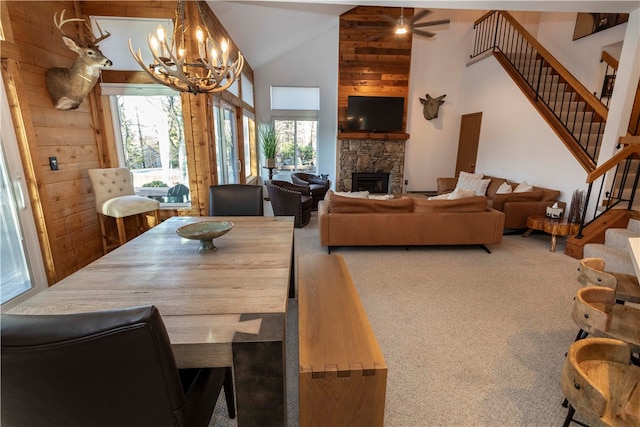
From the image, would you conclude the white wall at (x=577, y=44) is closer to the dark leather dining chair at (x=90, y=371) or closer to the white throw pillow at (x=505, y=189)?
the white throw pillow at (x=505, y=189)

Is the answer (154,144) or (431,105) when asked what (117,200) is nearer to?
(154,144)

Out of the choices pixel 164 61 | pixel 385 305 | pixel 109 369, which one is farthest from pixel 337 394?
pixel 164 61

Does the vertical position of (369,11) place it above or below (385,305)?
above

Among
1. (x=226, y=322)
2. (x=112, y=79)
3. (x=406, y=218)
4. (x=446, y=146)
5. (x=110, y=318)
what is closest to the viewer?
(x=110, y=318)

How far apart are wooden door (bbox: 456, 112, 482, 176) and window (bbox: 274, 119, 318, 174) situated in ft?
12.1

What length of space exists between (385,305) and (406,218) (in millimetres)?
1413

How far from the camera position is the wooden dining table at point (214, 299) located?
3.22 ft

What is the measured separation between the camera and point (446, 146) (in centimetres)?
755

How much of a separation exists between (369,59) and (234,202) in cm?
563

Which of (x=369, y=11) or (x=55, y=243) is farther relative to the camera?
(x=369, y=11)

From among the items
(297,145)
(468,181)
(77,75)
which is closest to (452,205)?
(468,181)

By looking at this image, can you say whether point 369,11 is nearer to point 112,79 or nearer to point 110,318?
point 112,79

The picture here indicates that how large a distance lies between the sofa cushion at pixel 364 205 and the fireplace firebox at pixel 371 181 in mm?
3626

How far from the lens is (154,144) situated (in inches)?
148
